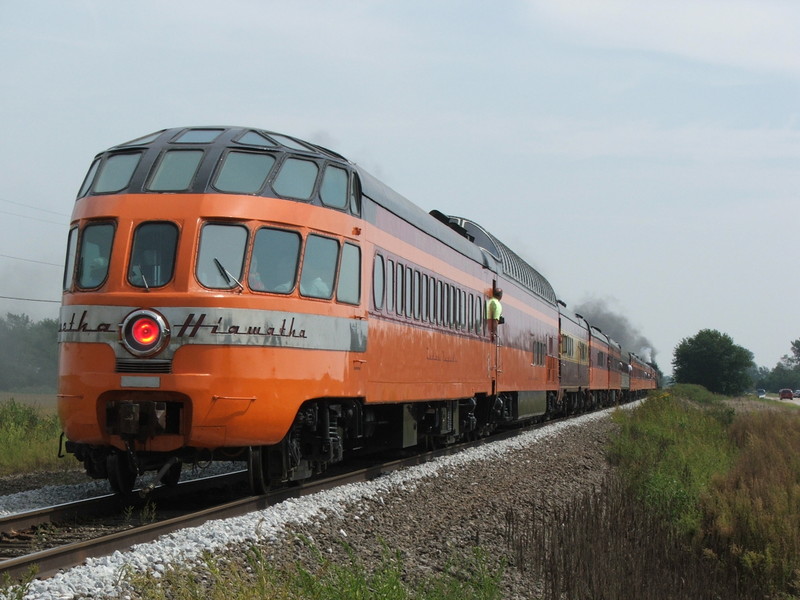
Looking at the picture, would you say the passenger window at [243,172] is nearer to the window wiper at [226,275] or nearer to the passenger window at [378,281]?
the window wiper at [226,275]

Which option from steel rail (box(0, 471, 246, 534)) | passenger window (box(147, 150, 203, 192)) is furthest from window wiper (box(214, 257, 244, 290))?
steel rail (box(0, 471, 246, 534))

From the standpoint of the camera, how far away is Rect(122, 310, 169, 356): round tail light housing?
27.8 ft

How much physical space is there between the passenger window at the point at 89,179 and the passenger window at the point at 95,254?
0.60 metres

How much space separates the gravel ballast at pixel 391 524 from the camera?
249 inches

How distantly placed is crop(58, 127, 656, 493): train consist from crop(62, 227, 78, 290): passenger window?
0.08ft

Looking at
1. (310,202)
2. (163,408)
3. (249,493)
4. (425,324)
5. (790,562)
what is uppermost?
(310,202)

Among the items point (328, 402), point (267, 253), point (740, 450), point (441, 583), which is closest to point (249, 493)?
point (328, 402)

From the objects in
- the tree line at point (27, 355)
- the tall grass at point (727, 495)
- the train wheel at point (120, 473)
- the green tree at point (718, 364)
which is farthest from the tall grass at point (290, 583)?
the green tree at point (718, 364)

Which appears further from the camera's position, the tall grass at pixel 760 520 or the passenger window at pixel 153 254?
the tall grass at pixel 760 520

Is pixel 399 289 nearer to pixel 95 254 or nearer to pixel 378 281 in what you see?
pixel 378 281

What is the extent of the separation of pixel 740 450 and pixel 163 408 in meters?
16.2

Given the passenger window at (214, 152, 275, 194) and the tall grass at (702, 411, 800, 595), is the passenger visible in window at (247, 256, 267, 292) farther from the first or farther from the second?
the tall grass at (702, 411, 800, 595)

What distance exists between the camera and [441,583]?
21.7 ft

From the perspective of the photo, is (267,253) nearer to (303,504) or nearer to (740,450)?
(303,504)
